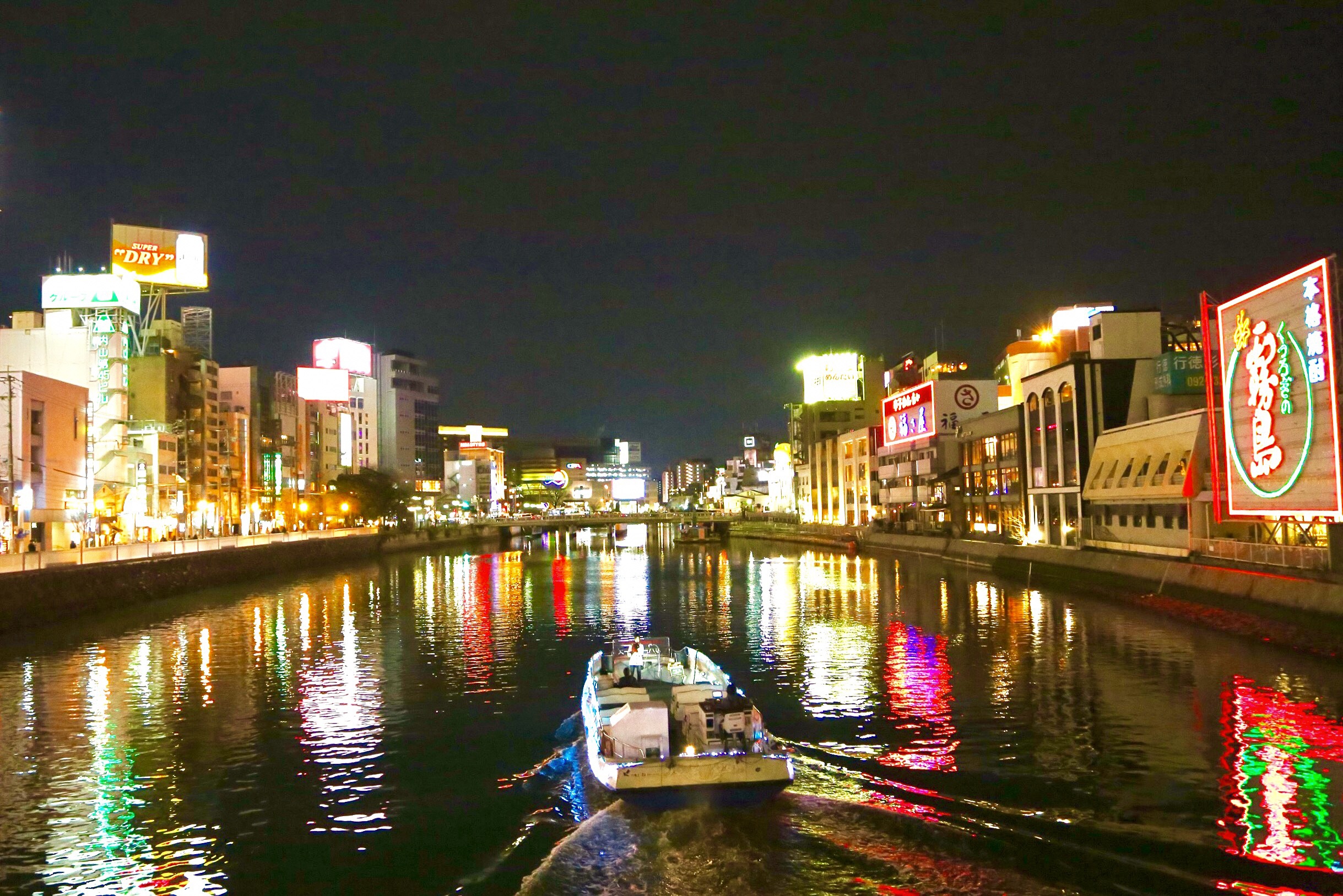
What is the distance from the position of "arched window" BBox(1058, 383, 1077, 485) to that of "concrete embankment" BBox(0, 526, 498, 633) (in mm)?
53885

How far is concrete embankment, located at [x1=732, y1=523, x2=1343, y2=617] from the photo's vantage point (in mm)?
33094

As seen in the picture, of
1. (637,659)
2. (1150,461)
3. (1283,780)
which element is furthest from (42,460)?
(1283,780)

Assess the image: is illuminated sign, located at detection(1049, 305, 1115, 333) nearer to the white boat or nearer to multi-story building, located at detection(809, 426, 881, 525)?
multi-story building, located at detection(809, 426, 881, 525)

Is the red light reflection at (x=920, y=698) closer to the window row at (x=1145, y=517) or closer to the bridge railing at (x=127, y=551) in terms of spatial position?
the window row at (x=1145, y=517)

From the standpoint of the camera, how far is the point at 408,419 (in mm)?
188375

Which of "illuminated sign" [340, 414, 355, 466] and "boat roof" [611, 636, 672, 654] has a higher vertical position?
"illuminated sign" [340, 414, 355, 466]

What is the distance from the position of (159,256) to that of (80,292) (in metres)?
7.37

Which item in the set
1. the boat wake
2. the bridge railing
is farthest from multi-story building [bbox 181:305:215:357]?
the boat wake

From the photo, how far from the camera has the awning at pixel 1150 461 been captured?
47.2 meters

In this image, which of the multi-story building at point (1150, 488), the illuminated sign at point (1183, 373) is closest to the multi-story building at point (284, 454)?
the multi-story building at point (1150, 488)

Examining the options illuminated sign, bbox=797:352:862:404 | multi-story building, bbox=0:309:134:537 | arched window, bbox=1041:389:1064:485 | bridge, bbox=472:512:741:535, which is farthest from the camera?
illuminated sign, bbox=797:352:862:404

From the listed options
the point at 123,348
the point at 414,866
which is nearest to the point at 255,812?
the point at 414,866

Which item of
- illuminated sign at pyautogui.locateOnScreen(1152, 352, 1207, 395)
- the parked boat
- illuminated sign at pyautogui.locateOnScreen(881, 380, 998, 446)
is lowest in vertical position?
the parked boat

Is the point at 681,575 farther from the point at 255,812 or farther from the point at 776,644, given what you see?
the point at 255,812
